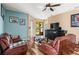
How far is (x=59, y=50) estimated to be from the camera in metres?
2.49

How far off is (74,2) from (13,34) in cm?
118

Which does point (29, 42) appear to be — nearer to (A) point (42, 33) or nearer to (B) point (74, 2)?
(A) point (42, 33)

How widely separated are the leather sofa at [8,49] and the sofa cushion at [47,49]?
0.95 ft

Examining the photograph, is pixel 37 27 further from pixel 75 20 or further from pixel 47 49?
pixel 75 20

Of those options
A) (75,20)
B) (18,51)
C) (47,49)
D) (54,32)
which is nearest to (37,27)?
(54,32)

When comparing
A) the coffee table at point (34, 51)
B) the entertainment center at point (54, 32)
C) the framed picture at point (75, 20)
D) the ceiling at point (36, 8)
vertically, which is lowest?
the coffee table at point (34, 51)

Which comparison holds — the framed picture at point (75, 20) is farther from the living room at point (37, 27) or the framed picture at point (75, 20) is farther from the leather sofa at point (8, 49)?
the leather sofa at point (8, 49)

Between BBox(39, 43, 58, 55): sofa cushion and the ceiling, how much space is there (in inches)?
19.7

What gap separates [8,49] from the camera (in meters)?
2.46

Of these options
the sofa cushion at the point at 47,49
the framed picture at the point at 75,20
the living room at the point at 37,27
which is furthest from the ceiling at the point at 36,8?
the sofa cushion at the point at 47,49

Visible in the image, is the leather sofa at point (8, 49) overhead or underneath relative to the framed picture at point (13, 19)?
underneath

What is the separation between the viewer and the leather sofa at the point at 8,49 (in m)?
2.43
